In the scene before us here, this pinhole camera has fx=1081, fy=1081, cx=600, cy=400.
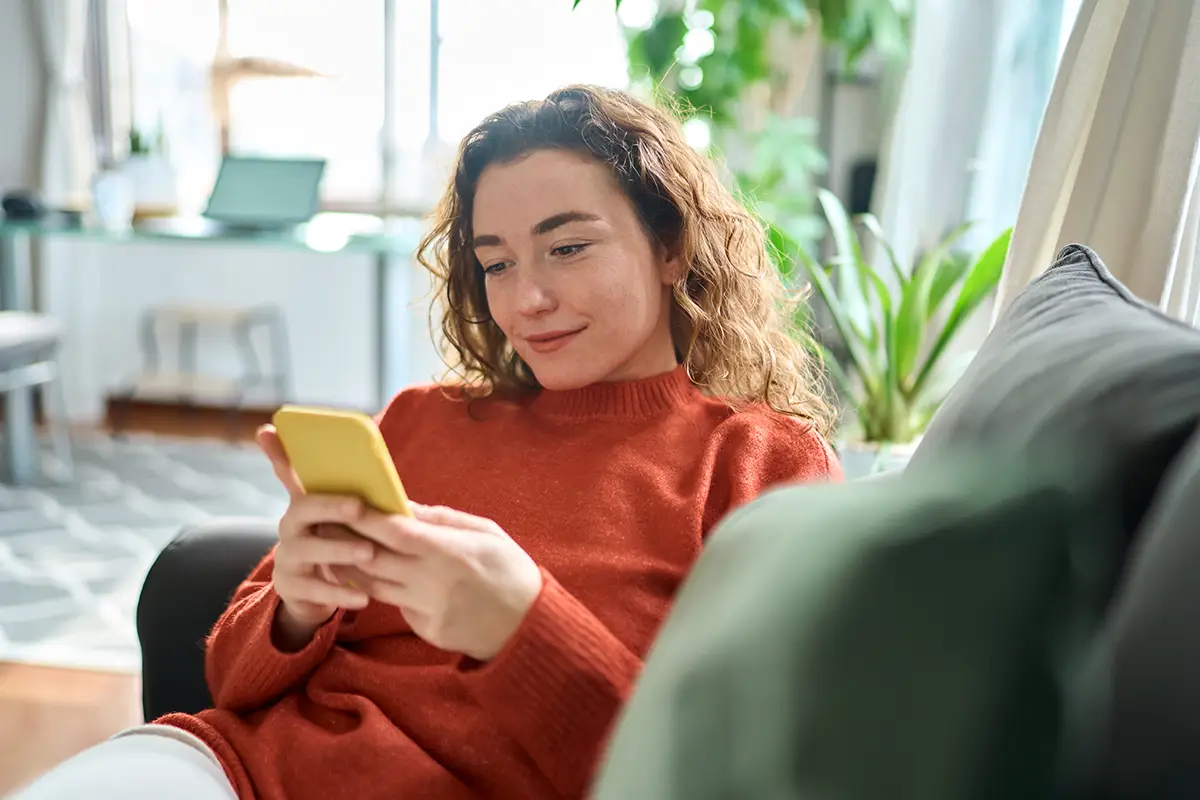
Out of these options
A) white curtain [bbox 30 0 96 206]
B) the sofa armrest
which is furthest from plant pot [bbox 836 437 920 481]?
white curtain [bbox 30 0 96 206]

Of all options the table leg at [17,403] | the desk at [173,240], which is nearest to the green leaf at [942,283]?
the desk at [173,240]

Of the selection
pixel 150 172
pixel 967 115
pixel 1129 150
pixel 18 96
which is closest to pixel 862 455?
pixel 1129 150

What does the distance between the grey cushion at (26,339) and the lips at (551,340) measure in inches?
97.3

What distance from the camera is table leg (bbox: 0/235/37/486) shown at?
3.43 meters

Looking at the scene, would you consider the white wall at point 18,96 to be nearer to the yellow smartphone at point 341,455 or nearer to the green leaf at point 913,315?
the green leaf at point 913,315

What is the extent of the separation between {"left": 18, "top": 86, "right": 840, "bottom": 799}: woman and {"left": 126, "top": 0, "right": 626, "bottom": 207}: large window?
3.52m

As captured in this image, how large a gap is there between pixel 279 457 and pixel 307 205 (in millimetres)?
2843

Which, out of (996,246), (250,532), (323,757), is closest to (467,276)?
(250,532)

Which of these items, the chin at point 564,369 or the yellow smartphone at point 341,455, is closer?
the yellow smartphone at point 341,455

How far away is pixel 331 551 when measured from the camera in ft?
2.60

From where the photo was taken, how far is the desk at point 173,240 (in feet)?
10.5

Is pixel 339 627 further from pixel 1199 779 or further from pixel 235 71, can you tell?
pixel 235 71

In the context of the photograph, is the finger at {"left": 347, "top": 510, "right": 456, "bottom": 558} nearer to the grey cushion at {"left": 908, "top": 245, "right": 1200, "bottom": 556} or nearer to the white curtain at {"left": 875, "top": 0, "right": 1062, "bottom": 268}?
the grey cushion at {"left": 908, "top": 245, "right": 1200, "bottom": 556}

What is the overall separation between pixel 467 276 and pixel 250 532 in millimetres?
373
